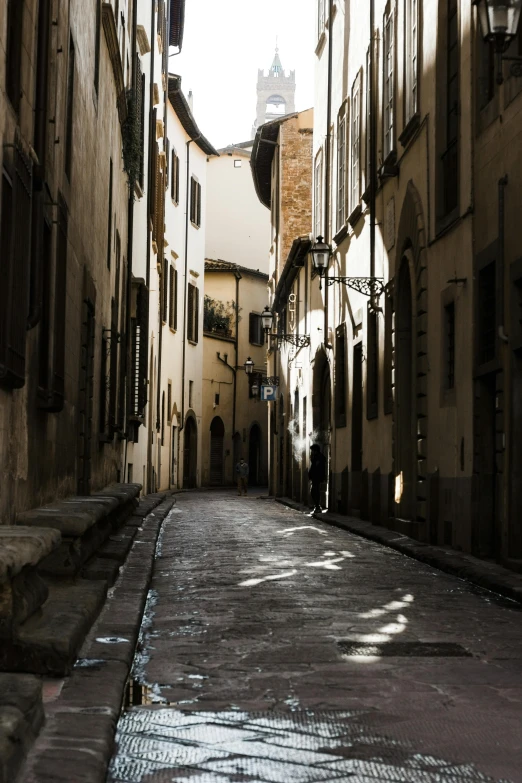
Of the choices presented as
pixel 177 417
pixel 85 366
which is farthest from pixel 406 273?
pixel 177 417

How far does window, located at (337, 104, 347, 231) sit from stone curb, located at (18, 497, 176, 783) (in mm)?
16793

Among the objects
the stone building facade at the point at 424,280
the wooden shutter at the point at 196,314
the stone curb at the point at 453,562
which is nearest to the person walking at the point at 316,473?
the stone building facade at the point at 424,280

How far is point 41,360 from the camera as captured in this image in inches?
357

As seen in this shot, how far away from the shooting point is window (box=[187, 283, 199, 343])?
45.5m

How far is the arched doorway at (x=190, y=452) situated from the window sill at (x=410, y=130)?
30479mm

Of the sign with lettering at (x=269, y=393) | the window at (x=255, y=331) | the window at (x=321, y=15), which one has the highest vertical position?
the window at (x=321, y=15)

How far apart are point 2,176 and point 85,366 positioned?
7201 millimetres

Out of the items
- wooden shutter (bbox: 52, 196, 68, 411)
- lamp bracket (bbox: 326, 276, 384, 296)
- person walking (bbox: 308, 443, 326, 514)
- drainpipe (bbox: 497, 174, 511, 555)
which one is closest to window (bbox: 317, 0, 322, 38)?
person walking (bbox: 308, 443, 326, 514)

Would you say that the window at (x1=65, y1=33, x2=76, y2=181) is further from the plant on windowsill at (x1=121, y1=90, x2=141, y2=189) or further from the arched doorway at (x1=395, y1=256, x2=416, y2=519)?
the plant on windowsill at (x1=121, y1=90, x2=141, y2=189)

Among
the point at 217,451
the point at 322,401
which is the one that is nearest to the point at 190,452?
the point at 217,451

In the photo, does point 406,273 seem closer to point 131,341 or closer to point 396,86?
point 396,86

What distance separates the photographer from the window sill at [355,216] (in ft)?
71.4

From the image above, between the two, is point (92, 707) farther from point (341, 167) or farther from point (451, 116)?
point (341, 167)

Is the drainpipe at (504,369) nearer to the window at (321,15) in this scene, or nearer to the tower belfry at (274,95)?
the window at (321,15)
